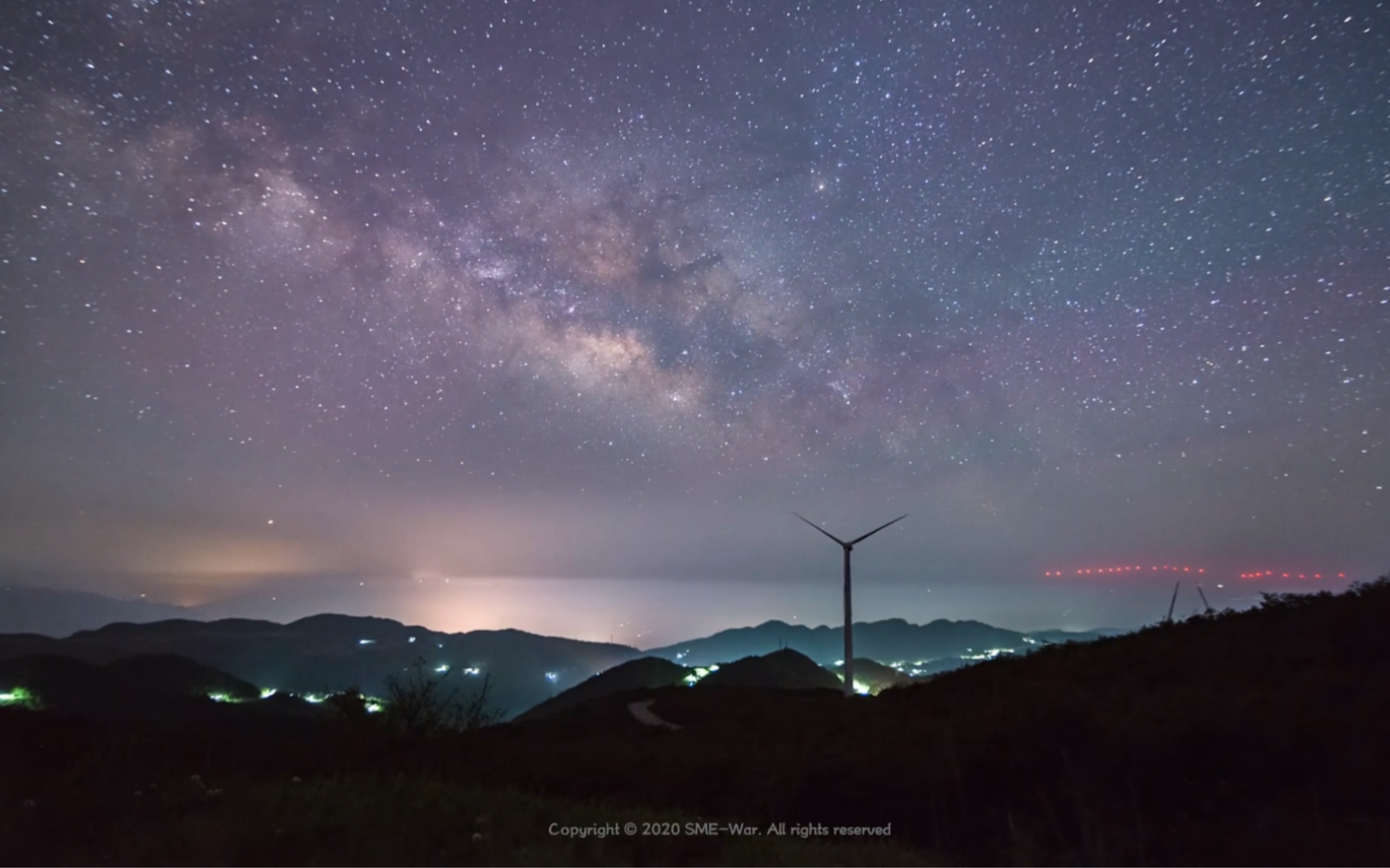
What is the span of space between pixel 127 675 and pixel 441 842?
5836 inches

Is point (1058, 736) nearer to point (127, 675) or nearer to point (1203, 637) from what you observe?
point (1203, 637)

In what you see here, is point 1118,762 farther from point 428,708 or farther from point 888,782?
point 428,708

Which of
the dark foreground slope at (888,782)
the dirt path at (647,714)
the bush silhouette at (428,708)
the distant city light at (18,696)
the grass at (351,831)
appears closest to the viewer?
the grass at (351,831)

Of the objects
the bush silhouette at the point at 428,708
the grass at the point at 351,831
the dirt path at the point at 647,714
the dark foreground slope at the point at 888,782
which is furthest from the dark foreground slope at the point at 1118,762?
the dirt path at the point at 647,714

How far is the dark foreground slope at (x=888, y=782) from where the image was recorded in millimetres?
9000

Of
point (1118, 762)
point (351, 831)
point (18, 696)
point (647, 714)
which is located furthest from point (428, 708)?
point (18, 696)

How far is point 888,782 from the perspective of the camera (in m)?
14.8

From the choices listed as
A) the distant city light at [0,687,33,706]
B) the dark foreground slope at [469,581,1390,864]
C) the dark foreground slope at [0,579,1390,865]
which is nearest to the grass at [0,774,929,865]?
the dark foreground slope at [0,579,1390,865]

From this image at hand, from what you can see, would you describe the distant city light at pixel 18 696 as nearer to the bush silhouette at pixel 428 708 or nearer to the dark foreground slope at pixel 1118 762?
the bush silhouette at pixel 428 708

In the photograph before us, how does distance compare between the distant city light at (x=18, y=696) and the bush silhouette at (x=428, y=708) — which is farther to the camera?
the distant city light at (x=18, y=696)

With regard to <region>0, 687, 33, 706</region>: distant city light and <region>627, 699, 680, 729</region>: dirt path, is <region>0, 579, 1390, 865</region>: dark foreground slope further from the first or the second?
<region>0, 687, 33, 706</region>: distant city light

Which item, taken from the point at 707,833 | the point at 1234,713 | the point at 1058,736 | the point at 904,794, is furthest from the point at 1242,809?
the point at 707,833

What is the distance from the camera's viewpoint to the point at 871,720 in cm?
2445

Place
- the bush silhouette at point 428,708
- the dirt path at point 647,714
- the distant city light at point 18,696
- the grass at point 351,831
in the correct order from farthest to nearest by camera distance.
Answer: the distant city light at point 18,696 < the dirt path at point 647,714 < the bush silhouette at point 428,708 < the grass at point 351,831
